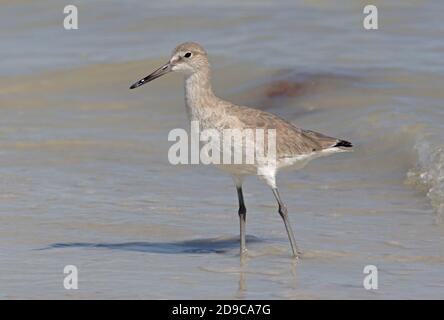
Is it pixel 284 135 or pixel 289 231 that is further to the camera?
pixel 284 135

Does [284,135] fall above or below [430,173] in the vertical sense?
above

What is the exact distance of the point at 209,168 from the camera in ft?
34.9

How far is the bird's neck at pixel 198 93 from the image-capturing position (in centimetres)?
804

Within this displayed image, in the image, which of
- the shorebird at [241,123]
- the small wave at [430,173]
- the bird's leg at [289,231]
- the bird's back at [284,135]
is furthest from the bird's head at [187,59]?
the small wave at [430,173]

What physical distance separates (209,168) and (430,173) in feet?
6.67

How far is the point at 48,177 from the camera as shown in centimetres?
1002

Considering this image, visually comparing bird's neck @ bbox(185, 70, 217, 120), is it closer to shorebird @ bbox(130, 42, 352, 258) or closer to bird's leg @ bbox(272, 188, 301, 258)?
shorebird @ bbox(130, 42, 352, 258)

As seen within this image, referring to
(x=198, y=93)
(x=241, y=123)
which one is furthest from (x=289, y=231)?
(x=198, y=93)

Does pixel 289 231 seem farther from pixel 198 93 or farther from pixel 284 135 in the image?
pixel 198 93

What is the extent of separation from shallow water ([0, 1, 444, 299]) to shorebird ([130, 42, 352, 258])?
508 mm

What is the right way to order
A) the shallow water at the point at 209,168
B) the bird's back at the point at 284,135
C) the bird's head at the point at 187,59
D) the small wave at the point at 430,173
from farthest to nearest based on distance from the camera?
the small wave at the point at 430,173 → the bird's head at the point at 187,59 → the bird's back at the point at 284,135 → the shallow water at the point at 209,168

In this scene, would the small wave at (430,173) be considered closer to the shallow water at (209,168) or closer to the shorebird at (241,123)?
the shallow water at (209,168)
